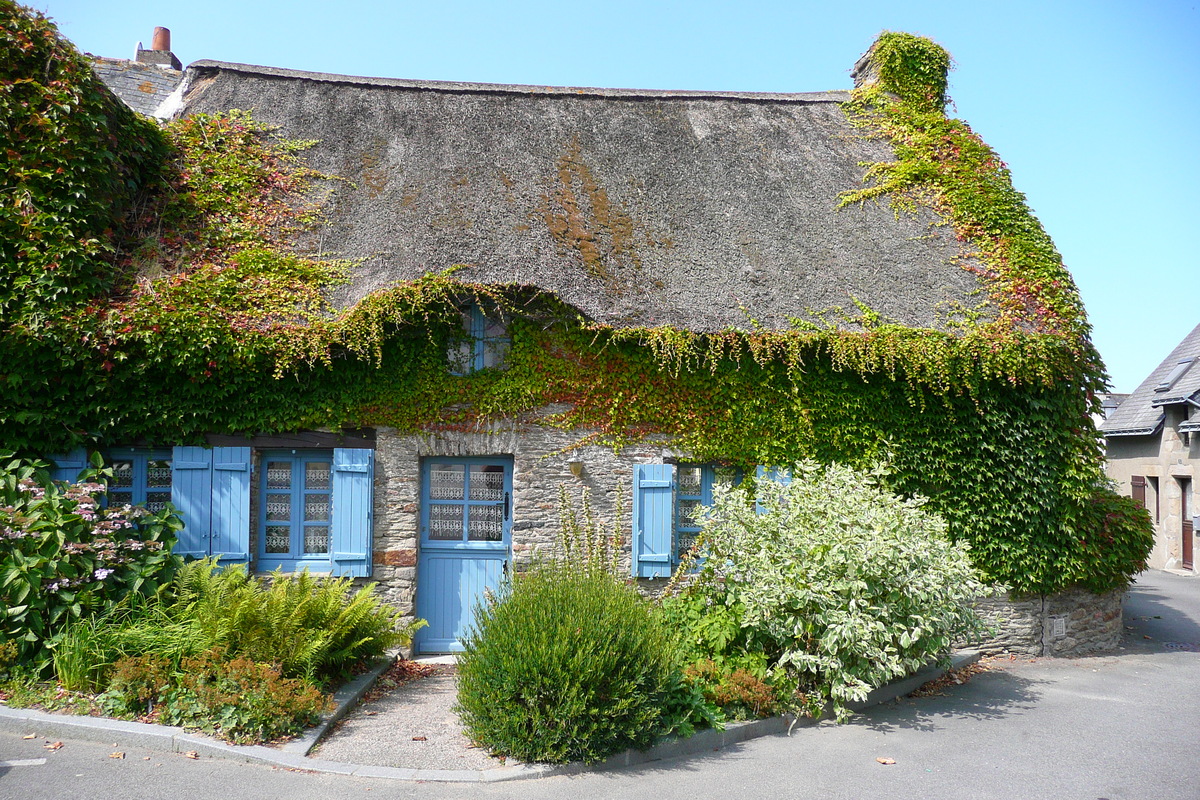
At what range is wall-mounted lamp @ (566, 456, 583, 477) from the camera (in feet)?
24.8

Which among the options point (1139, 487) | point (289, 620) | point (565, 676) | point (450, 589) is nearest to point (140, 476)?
point (289, 620)

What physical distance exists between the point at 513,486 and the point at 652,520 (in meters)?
1.38

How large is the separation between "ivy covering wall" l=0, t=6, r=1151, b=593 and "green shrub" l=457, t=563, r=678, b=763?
2759mm

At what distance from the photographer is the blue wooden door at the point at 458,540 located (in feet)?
24.8

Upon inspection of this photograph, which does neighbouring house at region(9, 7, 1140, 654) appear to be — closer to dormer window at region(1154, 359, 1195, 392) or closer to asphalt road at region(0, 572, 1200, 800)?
asphalt road at region(0, 572, 1200, 800)

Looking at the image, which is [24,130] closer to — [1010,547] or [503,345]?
[503,345]

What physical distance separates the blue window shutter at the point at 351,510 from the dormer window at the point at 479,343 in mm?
1259

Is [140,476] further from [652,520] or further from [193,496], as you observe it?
[652,520]

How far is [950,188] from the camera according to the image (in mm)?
9758

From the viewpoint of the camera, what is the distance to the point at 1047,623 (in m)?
8.36

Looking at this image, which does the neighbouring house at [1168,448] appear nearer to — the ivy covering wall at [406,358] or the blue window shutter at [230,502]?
the ivy covering wall at [406,358]

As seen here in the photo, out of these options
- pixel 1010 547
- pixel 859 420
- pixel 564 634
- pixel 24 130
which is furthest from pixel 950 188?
pixel 24 130

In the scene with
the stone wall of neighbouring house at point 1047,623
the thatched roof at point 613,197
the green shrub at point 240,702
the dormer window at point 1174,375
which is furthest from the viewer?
the dormer window at point 1174,375

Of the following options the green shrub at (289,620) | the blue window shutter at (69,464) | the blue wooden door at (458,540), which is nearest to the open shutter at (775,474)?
the blue wooden door at (458,540)
